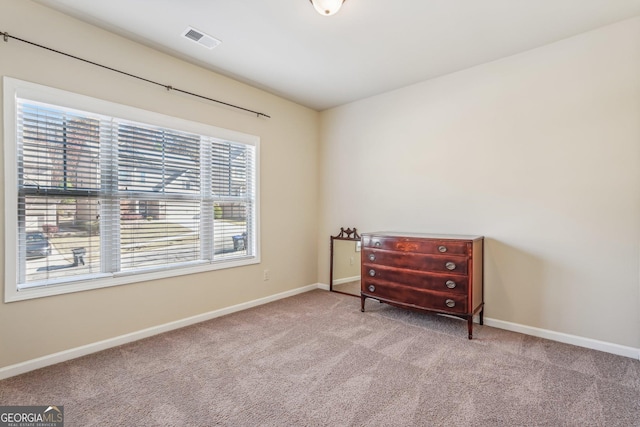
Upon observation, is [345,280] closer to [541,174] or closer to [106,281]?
[541,174]

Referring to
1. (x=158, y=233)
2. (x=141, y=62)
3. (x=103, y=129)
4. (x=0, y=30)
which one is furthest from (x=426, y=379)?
(x=0, y=30)

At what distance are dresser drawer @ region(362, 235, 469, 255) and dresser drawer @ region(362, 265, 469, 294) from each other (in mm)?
213

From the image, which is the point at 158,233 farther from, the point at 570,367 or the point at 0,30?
the point at 570,367

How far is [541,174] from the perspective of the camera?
8.62 ft

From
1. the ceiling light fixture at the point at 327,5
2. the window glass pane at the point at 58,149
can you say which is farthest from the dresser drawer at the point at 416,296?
the window glass pane at the point at 58,149

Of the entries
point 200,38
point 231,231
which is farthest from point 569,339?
point 200,38

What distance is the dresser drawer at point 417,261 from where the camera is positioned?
2.63 meters

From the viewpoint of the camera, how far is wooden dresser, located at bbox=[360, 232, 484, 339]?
2.61 metres

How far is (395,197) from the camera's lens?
3578mm

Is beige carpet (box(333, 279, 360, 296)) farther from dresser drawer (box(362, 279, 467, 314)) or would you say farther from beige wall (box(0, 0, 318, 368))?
dresser drawer (box(362, 279, 467, 314))

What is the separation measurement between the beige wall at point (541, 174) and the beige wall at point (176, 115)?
1.28m

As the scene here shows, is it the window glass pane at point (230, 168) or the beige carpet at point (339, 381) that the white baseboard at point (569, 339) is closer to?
the beige carpet at point (339, 381)

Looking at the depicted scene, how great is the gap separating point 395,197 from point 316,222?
1291 mm

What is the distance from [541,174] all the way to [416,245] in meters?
1.24
